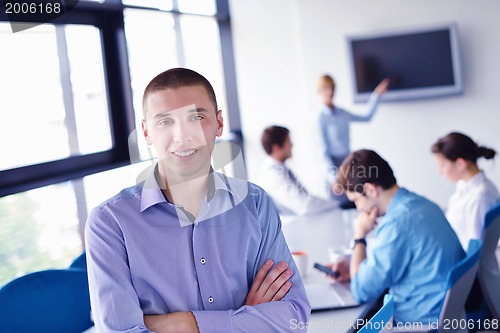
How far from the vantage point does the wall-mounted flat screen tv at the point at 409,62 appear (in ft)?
18.0

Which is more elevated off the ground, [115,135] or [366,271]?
[115,135]

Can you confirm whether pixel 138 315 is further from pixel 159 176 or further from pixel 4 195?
pixel 4 195

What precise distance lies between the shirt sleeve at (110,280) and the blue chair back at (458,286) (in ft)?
3.26

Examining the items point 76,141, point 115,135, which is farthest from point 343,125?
point 76,141

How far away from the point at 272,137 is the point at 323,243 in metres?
1.11

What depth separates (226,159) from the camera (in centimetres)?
141

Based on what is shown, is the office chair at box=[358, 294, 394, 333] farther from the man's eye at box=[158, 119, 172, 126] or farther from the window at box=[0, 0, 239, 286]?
the window at box=[0, 0, 239, 286]

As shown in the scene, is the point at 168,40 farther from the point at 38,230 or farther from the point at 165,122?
the point at 165,122

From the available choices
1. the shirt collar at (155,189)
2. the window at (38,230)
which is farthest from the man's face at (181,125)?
the window at (38,230)

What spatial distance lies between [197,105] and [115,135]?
112 inches

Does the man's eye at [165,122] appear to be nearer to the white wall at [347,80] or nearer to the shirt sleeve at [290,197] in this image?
the shirt sleeve at [290,197]

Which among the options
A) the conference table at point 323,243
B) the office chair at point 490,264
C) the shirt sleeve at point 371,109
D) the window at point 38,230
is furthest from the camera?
the shirt sleeve at point 371,109

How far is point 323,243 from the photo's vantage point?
8.78 ft

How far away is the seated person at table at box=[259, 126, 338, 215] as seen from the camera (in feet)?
10.9
